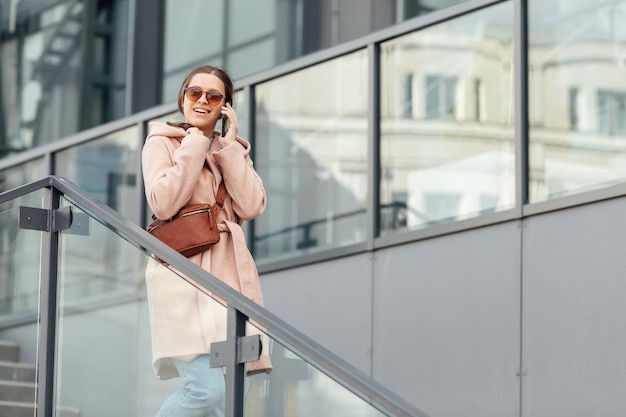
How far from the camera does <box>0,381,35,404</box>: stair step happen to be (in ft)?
17.6

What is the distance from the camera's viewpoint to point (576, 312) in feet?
25.7

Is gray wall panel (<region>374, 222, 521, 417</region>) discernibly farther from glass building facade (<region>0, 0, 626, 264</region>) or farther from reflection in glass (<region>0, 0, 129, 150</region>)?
reflection in glass (<region>0, 0, 129, 150</region>)

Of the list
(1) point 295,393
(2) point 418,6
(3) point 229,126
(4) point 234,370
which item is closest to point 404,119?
(2) point 418,6

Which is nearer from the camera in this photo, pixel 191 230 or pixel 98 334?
pixel 191 230

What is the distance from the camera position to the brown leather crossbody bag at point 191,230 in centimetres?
512

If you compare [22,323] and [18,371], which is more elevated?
[22,323]

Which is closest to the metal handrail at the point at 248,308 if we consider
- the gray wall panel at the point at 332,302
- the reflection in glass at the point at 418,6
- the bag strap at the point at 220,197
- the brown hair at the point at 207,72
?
the bag strap at the point at 220,197

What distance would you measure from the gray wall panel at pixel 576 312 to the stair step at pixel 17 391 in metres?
3.31

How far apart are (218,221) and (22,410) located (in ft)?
3.32

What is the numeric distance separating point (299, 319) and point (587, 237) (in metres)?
2.55

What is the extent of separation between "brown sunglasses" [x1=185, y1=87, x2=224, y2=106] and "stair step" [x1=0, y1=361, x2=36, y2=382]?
3.76 feet

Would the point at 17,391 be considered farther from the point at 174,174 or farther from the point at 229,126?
the point at 229,126

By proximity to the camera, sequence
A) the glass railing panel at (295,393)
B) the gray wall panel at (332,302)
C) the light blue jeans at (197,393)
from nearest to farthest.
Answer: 1. the glass railing panel at (295,393)
2. the light blue jeans at (197,393)
3. the gray wall panel at (332,302)

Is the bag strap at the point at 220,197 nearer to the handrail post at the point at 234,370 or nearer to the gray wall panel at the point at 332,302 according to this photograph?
the handrail post at the point at 234,370
